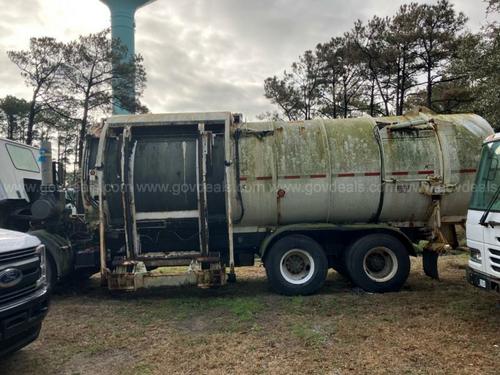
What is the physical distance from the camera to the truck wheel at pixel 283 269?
784 centimetres

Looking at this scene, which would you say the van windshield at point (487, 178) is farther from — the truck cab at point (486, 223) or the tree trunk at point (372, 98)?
the tree trunk at point (372, 98)

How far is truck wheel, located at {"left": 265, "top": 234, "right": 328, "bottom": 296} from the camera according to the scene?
784 centimetres

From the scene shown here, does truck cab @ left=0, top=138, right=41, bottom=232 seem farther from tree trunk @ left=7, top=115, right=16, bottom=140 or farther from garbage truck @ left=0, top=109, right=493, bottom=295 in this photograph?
tree trunk @ left=7, top=115, right=16, bottom=140

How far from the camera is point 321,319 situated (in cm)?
646

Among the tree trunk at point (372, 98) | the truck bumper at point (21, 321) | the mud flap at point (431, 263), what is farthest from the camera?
the tree trunk at point (372, 98)

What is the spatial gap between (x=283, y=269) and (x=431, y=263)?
2930mm

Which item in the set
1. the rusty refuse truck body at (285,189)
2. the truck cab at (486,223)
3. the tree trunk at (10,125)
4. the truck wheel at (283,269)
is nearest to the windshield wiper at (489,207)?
the truck cab at (486,223)

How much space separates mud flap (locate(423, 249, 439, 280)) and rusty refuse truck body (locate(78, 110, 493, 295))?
6cm

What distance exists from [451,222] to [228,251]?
14.4 ft

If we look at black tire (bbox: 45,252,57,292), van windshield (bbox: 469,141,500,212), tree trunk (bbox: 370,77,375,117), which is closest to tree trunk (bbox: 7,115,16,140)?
tree trunk (bbox: 370,77,375,117)

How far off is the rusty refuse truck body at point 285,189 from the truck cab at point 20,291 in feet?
9.47

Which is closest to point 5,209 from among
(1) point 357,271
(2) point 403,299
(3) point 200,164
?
(3) point 200,164

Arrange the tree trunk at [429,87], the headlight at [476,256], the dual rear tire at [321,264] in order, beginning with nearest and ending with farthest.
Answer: the headlight at [476,256] → the dual rear tire at [321,264] → the tree trunk at [429,87]

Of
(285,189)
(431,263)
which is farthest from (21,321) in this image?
(431,263)
